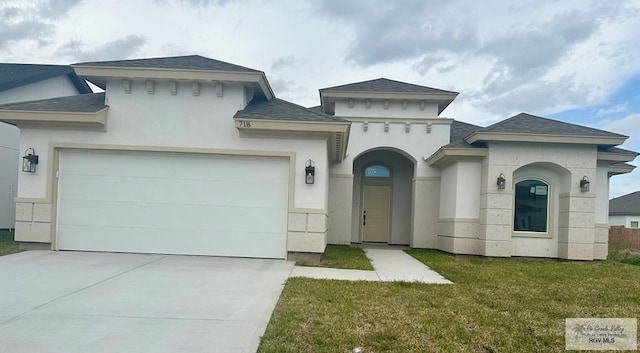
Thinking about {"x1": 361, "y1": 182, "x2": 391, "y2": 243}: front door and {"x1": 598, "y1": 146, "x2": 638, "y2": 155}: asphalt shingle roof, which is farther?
{"x1": 361, "y1": 182, "x2": 391, "y2": 243}: front door

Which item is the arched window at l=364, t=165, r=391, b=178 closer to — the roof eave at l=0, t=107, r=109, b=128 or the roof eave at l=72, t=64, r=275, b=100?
the roof eave at l=72, t=64, r=275, b=100

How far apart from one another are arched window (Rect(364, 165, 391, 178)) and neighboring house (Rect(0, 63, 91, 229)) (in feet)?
37.3

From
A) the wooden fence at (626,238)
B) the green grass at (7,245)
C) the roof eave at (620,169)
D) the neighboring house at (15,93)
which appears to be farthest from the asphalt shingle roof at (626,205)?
the green grass at (7,245)

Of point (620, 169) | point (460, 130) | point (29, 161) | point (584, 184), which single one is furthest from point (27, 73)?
point (620, 169)

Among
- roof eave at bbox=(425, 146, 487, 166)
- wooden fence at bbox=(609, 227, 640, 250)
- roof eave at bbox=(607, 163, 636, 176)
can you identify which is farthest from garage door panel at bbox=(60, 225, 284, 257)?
wooden fence at bbox=(609, 227, 640, 250)

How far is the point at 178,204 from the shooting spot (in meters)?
9.30

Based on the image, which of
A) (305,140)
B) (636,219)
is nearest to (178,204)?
(305,140)

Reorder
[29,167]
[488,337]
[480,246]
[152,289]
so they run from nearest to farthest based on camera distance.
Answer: [488,337]
[152,289]
[29,167]
[480,246]

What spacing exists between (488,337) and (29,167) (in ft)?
31.5

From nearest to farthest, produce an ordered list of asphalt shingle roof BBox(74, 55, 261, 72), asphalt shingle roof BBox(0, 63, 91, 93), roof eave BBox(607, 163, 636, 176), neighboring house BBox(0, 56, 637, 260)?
neighboring house BBox(0, 56, 637, 260), asphalt shingle roof BBox(74, 55, 261, 72), roof eave BBox(607, 163, 636, 176), asphalt shingle roof BBox(0, 63, 91, 93)

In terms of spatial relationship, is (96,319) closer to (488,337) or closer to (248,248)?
(488,337)

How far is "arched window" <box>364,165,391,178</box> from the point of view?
50.9 feet

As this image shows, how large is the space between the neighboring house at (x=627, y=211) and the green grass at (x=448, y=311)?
33.7 meters

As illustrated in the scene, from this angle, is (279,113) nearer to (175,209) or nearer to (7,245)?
(175,209)
